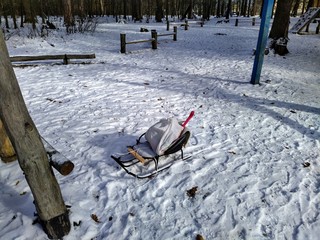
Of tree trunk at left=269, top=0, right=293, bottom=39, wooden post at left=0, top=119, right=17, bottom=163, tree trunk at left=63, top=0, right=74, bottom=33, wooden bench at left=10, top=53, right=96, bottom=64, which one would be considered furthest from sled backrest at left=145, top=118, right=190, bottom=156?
tree trunk at left=63, top=0, right=74, bottom=33

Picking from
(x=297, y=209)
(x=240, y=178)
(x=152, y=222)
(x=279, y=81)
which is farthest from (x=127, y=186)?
(x=279, y=81)

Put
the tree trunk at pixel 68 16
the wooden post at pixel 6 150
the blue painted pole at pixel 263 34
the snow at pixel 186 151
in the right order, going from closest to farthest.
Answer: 1. the snow at pixel 186 151
2. the wooden post at pixel 6 150
3. the blue painted pole at pixel 263 34
4. the tree trunk at pixel 68 16

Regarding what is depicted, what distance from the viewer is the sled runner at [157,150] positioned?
372 cm

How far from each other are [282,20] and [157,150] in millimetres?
10725

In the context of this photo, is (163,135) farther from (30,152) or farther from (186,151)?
(30,152)

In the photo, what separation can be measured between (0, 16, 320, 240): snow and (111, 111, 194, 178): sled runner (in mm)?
154

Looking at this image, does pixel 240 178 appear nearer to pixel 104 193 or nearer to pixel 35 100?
pixel 104 193

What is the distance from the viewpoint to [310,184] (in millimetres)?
3463

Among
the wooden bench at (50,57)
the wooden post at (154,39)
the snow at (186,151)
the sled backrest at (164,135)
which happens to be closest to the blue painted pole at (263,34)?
the snow at (186,151)

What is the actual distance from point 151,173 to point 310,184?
2260 mm

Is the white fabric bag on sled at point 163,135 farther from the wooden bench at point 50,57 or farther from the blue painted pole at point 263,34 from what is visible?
the wooden bench at point 50,57

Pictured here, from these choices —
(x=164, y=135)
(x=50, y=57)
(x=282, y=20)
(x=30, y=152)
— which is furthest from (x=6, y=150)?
(x=282, y=20)

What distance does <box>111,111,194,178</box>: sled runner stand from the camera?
3.72m

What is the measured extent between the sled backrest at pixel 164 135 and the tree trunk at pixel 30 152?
159 centimetres
